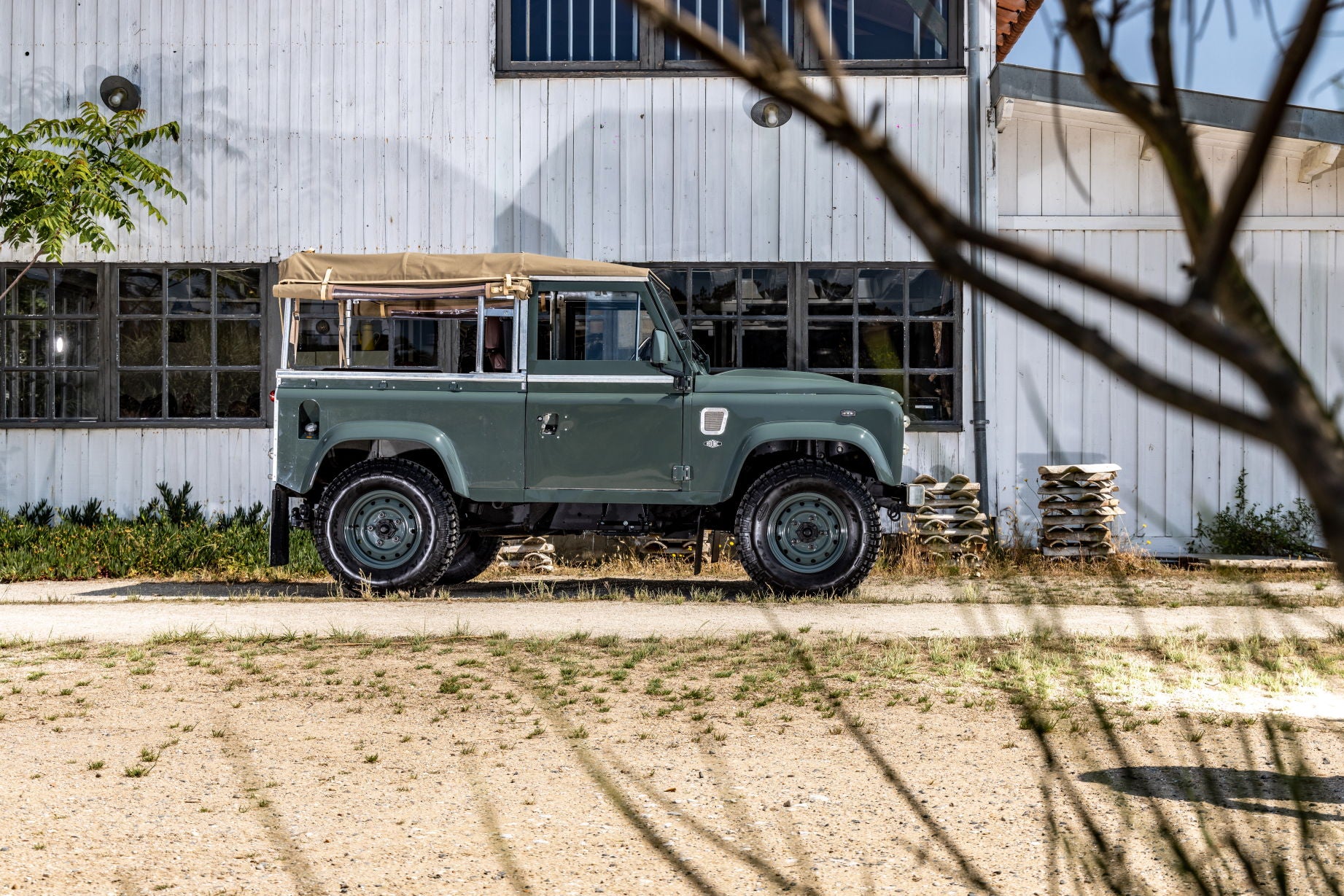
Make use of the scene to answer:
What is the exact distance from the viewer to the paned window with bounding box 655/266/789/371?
1243 centimetres

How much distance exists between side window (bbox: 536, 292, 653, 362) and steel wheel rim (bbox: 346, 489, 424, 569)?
1.34m

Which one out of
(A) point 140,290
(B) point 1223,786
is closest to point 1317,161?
(B) point 1223,786

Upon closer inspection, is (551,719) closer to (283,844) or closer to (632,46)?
(283,844)

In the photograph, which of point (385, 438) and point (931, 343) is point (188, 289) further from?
point (931, 343)

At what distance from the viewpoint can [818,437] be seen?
8.84 metres

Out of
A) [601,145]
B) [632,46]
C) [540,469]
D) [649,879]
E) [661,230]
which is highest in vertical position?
[632,46]

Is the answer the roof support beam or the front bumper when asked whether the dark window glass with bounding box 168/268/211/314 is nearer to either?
the front bumper

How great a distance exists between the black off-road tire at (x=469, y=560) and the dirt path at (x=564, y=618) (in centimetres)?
123

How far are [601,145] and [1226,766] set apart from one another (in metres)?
9.32

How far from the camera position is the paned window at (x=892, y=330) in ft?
40.7

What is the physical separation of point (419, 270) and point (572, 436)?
61.0 inches

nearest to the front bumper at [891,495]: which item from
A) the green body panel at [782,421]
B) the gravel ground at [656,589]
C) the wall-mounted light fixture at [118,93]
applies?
the green body panel at [782,421]

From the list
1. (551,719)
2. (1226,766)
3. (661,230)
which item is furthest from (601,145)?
(1226,766)

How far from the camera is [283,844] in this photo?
3.64 m
